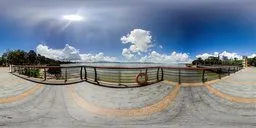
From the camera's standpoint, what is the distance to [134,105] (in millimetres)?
2129

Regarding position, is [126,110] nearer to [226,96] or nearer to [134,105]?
[134,105]

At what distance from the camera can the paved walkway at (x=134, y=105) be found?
2053 millimetres

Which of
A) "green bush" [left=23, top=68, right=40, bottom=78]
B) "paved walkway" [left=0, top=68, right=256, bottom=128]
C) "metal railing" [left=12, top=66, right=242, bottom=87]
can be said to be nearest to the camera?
"metal railing" [left=12, top=66, right=242, bottom=87]

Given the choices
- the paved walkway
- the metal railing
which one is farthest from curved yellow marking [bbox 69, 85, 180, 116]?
the metal railing

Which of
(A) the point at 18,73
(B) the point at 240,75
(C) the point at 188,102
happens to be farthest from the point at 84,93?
(B) the point at 240,75

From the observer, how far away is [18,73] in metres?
2.05

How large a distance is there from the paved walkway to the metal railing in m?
0.12

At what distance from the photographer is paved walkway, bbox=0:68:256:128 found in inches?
80.8

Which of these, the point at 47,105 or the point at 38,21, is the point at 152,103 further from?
the point at 38,21

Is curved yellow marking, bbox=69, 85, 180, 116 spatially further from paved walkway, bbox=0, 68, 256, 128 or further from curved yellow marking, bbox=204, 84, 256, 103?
curved yellow marking, bbox=204, 84, 256, 103

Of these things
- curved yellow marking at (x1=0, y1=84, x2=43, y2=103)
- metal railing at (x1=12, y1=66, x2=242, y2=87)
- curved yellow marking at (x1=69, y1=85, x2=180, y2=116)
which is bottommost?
curved yellow marking at (x1=69, y1=85, x2=180, y2=116)

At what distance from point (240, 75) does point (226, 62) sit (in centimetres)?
41

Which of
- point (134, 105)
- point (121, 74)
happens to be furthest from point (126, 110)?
point (121, 74)

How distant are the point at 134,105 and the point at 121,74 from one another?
489 millimetres
